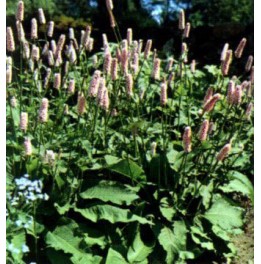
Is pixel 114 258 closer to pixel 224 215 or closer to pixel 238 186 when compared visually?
pixel 224 215

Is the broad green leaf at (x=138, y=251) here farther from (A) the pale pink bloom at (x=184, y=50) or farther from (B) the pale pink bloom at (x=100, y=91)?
(A) the pale pink bloom at (x=184, y=50)

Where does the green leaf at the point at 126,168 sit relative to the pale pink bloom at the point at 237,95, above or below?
below

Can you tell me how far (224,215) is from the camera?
12.7 ft

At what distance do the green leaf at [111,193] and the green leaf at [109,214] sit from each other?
56mm

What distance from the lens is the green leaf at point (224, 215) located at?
3.84 metres

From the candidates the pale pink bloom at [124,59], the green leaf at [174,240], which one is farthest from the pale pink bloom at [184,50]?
the green leaf at [174,240]

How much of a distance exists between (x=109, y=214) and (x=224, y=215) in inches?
37.0

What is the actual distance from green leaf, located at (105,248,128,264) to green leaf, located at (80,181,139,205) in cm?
32

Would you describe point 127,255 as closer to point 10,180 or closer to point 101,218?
point 101,218

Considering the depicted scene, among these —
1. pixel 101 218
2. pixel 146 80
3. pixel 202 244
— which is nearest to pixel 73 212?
pixel 101 218

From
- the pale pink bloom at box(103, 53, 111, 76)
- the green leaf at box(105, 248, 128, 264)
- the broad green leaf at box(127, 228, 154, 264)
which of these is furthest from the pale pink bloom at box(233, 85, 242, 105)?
the green leaf at box(105, 248, 128, 264)

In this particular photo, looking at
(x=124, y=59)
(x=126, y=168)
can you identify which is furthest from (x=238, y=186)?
(x=124, y=59)

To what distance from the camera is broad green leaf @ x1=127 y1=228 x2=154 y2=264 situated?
3467 millimetres

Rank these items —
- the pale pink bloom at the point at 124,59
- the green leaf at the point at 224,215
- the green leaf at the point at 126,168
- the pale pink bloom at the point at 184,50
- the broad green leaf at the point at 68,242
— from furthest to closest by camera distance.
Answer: the pale pink bloom at the point at 184,50 → the green leaf at the point at 224,215 → the green leaf at the point at 126,168 → the pale pink bloom at the point at 124,59 → the broad green leaf at the point at 68,242
